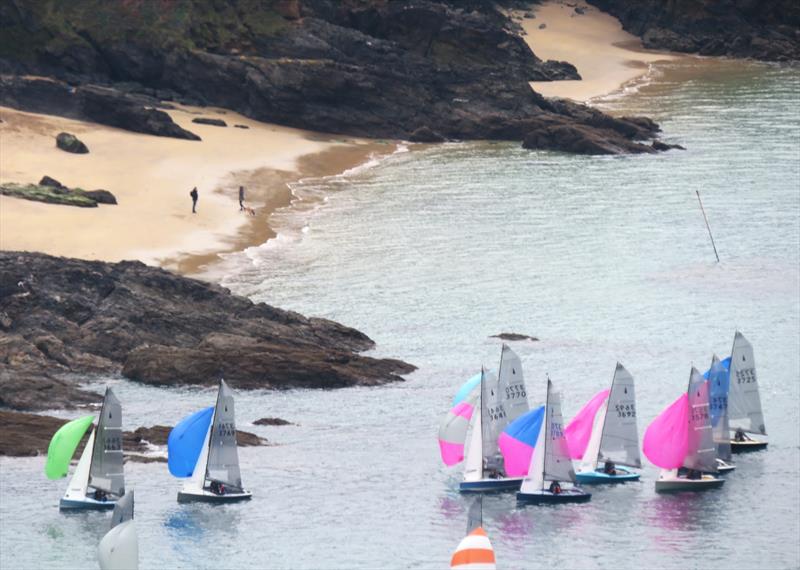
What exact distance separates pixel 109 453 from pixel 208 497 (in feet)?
10.3

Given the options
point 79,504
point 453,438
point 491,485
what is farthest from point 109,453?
point 491,485

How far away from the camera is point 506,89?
117625mm

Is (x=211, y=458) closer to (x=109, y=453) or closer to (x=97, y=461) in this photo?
(x=109, y=453)

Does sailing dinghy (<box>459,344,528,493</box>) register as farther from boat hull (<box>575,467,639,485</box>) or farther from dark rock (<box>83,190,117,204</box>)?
dark rock (<box>83,190,117,204</box>)

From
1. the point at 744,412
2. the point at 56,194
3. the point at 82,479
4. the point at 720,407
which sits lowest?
→ the point at 82,479

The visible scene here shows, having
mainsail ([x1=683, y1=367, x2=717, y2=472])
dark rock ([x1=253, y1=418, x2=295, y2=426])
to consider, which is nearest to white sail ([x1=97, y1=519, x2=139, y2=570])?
mainsail ([x1=683, y1=367, x2=717, y2=472])

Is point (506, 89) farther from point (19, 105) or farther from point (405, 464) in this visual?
point (405, 464)

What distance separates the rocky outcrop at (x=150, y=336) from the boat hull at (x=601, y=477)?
1135 cm

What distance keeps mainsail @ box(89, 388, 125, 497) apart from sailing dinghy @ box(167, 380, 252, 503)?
1715 mm

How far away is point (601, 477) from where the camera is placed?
5356 cm

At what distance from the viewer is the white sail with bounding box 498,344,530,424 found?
179 feet

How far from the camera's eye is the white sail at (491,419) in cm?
5291

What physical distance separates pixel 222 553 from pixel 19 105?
6217 centimetres

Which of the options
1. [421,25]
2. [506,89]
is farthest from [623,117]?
[421,25]
